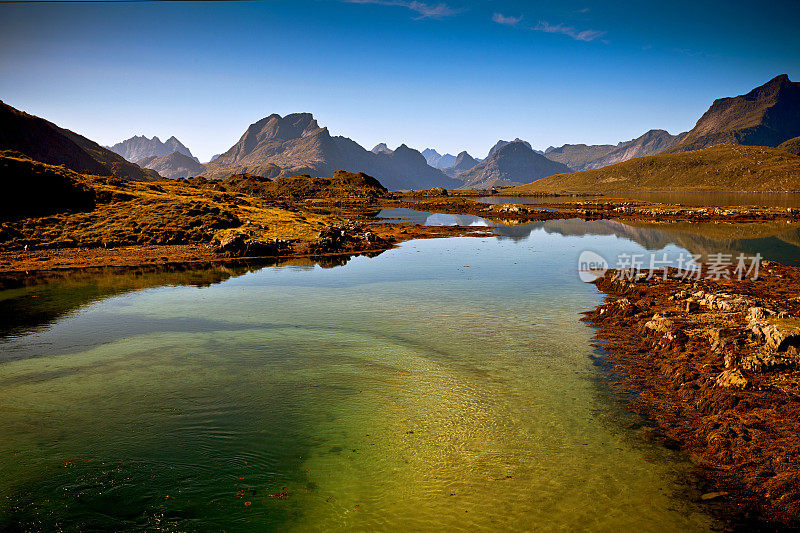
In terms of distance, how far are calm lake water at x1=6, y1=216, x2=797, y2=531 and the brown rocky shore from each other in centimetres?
119

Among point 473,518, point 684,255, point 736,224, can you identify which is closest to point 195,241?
point 473,518

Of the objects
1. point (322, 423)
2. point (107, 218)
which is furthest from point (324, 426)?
point (107, 218)

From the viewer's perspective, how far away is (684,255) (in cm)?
5306

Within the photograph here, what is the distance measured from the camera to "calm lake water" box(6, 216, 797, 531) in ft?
37.6

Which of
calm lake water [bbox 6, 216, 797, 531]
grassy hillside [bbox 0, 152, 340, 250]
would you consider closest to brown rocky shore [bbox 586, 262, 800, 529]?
calm lake water [bbox 6, 216, 797, 531]

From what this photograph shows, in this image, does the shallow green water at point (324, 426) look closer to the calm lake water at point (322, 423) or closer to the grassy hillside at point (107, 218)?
the calm lake water at point (322, 423)

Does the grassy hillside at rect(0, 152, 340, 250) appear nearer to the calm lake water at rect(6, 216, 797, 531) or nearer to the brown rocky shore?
the calm lake water at rect(6, 216, 797, 531)

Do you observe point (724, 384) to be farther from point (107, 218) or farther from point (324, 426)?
point (107, 218)

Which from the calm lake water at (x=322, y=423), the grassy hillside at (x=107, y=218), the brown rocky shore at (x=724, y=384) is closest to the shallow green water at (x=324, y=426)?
the calm lake water at (x=322, y=423)

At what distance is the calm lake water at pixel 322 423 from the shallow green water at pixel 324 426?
0.07m

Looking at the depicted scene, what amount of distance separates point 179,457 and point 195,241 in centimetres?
6006

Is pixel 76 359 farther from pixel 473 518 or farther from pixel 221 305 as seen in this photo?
pixel 473 518

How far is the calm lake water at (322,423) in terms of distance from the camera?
37.6ft

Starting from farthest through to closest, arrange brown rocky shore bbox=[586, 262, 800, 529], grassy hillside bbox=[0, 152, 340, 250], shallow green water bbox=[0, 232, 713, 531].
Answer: grassy hillside bbox=[0, 152, 340, 250] → brown rocky shore bbox=[586, 262, 800, 529] → shallow green water bbox=[0, 232, 713, 531]
